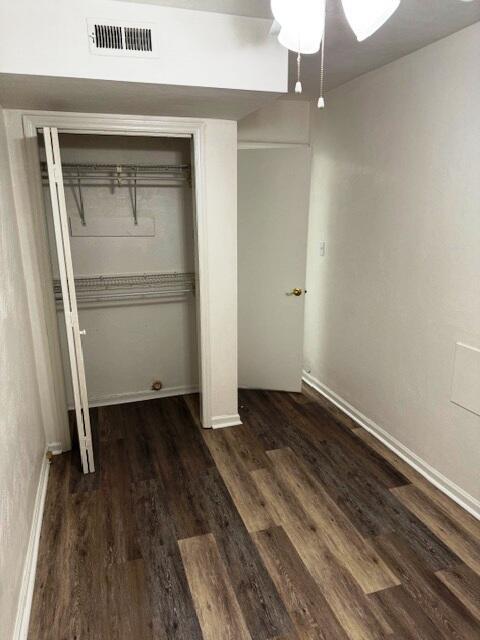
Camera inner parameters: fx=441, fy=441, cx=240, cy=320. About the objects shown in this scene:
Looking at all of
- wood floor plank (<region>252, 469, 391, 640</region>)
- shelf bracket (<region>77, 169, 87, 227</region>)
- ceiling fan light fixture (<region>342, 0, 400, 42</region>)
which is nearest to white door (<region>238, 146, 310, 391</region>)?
shelf bracket (<region>77, 169, 87, 227</region>)

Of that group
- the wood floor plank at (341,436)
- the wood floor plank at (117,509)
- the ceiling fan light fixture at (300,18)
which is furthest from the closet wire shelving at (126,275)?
the ceiling fan light fixture at (300,18)

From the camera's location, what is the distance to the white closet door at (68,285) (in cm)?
230

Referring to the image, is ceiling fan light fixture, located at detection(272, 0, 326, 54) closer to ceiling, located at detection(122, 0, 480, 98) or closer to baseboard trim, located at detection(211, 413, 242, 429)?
ceiling, located at detection(122, 0, 480, 98)

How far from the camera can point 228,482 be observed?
2664mm

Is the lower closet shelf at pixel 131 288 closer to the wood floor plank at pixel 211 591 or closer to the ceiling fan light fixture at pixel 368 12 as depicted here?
the wood floor plank at pixel 211 591

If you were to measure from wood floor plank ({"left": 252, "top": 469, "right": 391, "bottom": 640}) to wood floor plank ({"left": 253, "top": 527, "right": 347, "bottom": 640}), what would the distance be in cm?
3

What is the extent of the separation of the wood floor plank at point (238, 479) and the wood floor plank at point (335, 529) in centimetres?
21

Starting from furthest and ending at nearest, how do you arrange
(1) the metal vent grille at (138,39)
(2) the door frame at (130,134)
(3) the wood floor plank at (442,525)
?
(2) the door frame at (130,134) < (3) the wood floor plank at (442,525) < (1) the metal vent grille at (138,39)

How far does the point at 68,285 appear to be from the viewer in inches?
97.5

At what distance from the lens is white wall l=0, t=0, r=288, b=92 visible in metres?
1.87

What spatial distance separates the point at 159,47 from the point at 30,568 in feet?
7.97

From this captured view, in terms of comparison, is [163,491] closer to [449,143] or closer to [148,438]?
[148,438]

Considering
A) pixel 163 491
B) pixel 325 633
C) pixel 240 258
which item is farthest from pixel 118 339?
pixel 325 633

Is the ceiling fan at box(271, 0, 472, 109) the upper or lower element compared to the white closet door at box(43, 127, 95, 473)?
upper
